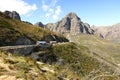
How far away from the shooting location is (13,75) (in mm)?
17062

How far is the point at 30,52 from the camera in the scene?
305 feet

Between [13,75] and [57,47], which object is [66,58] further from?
[13,75]

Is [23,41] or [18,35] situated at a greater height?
[18,35]

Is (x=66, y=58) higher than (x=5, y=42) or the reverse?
the reverse

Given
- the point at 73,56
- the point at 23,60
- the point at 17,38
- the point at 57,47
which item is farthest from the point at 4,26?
the point at 23,60

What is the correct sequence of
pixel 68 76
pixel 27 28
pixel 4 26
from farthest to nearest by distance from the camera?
pixel 27 28 → pixel 4 26 → pixel 68 76

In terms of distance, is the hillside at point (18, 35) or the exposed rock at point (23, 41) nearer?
the hillside at point (18, 35)

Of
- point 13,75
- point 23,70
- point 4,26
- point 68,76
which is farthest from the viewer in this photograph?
point 4,26

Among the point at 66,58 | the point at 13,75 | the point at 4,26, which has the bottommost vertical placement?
the point at 66,58

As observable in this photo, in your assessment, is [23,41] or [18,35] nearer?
[18,35]

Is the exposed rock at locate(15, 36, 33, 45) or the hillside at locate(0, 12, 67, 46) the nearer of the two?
the hillside at locate(0, 12, 67, 46)

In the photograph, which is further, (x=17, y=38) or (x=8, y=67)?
(x=17, y=38)

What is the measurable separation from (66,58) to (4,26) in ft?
102

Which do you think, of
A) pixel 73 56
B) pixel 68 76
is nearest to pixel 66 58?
pixel 73 56
